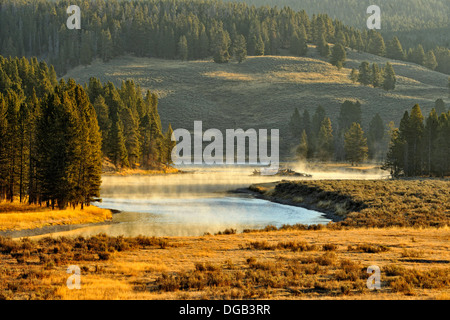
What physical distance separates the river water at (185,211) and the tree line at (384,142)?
1067 inches

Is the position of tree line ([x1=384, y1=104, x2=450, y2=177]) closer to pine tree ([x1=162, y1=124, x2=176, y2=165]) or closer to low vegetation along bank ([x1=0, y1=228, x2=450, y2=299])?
pine tree ([x1=162, y1=124, x2=176, y2=165])

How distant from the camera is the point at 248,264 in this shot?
22.7 metres

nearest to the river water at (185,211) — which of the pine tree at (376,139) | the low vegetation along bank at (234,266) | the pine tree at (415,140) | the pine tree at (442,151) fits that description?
the low vegetation along bank at (234,266)

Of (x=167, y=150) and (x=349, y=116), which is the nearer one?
(x=167, y=150)

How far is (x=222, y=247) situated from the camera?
27812mm

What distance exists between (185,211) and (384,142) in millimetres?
106231

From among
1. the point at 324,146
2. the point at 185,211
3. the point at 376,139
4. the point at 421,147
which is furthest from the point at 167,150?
the point at 185,211

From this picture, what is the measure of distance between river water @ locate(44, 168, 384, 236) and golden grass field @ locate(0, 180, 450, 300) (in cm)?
626

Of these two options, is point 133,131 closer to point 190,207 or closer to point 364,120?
point 190,207

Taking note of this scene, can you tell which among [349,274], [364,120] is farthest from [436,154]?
[364,120]

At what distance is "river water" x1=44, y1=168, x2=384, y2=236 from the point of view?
1599 inches

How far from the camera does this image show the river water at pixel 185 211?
40.6m

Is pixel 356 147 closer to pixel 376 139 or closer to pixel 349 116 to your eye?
pixel 376 139

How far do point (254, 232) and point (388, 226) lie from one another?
9.13 meters
